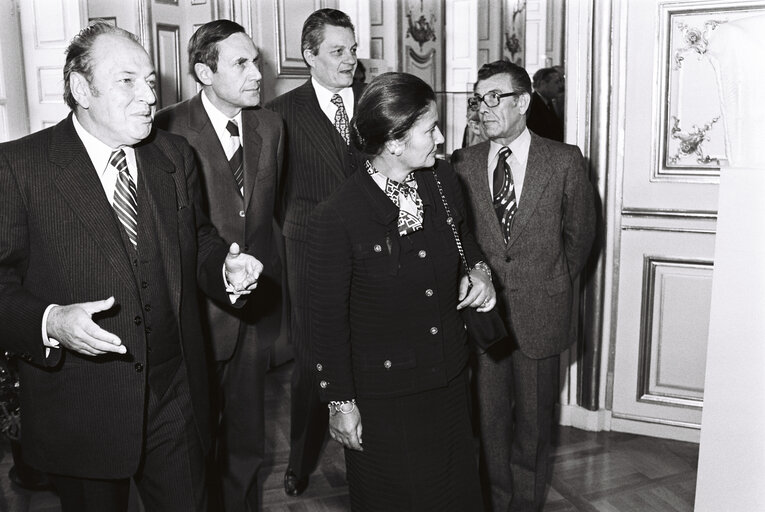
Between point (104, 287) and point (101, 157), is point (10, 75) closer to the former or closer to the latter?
point (101, 157)

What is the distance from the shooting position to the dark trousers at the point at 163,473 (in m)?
1.88

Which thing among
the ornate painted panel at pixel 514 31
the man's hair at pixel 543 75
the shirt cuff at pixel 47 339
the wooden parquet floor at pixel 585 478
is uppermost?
the ornate painted panel at pixel 514 31

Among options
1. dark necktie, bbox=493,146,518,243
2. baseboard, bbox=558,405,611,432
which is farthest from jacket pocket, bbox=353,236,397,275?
baseboard, bbox=558,405,611,432

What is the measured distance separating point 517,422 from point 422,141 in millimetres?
1253

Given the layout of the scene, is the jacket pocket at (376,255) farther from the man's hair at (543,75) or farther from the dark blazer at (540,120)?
the man's hair at (543,75)

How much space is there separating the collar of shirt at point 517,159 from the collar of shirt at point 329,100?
25.3 inches

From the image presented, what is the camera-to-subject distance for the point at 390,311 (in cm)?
199

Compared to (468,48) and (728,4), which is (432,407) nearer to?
(728,4)

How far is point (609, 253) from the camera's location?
3705 millimetres

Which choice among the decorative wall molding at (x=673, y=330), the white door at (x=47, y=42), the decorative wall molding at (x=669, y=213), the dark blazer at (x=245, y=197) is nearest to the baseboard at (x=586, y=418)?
the decorative wall molding at (x=673, y=330)

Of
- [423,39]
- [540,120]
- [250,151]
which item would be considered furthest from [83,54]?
[423,39]

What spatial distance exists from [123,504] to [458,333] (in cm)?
98

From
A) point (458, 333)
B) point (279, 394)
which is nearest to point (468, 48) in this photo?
point (279, 394)

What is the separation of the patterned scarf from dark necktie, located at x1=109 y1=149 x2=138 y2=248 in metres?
0.61
